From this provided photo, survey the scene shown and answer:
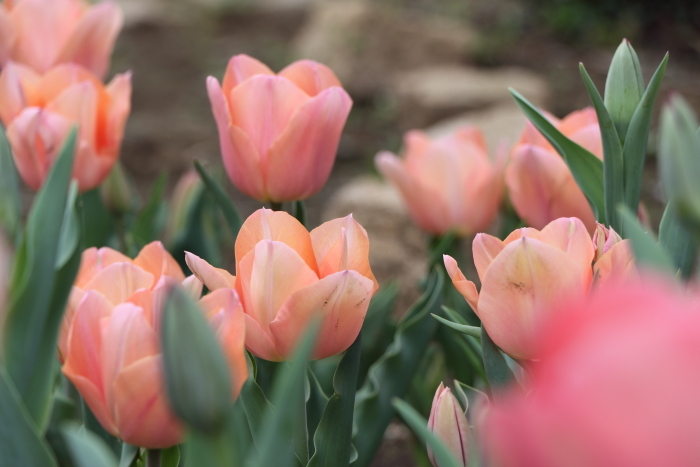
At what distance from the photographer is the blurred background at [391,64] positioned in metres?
2.16

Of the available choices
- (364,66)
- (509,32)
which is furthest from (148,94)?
(509,32)

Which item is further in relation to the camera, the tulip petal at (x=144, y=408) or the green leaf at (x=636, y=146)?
the green leaf at (x=636, y=146)

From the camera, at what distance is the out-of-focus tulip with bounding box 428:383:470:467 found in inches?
17.8

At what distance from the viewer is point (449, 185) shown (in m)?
0.87

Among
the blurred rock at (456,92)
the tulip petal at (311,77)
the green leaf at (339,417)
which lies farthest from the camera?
the blurred rock at (456,92)

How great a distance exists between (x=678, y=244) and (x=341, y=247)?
0.24m

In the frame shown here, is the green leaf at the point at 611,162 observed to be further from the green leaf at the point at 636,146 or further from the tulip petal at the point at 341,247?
the tulip petal at the point at 341,247

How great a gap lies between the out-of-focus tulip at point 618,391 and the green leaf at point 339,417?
11.6 inches

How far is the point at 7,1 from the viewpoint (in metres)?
0.85

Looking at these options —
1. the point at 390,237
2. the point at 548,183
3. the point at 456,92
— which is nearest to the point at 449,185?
the point at 548,183

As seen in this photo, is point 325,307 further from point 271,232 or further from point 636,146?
point 636,146

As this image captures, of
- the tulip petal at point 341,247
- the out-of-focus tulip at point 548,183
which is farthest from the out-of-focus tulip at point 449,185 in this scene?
the tulip petal at point 341,247

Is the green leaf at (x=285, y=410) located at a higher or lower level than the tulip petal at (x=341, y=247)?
higher

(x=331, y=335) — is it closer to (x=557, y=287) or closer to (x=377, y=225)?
(x=557, y=287)
